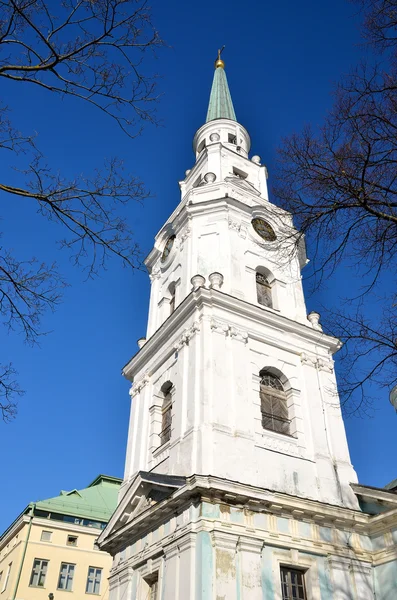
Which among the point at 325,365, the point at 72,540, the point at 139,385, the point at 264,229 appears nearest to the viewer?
the point at 325,365

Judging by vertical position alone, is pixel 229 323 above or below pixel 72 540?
below

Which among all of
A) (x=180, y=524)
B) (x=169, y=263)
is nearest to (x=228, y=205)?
(x=169, y=263)

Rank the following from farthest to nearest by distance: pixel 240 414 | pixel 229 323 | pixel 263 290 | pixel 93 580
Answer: pixel 93 580 < pixel 263 290 < pixel 229 323 < pixel 240 414

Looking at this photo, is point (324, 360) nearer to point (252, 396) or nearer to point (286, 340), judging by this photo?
point (286, 340)

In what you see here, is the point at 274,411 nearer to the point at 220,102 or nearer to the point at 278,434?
the point at 278,434

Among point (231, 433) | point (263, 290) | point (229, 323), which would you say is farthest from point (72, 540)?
point (231, 433)

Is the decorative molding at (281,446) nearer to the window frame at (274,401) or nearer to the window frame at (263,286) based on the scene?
the window frame at (274,401)

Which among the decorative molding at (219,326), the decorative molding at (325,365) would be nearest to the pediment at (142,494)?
the decorative molding at (219,326)

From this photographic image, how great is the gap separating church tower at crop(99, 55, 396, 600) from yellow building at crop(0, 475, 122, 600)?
1699 cm

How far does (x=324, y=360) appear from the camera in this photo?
2150 centimetres

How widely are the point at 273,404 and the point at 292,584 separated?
587 cm

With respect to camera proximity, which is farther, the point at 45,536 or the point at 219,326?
the point at 45,536

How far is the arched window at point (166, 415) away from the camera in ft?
64.0

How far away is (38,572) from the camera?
33.5 meters
